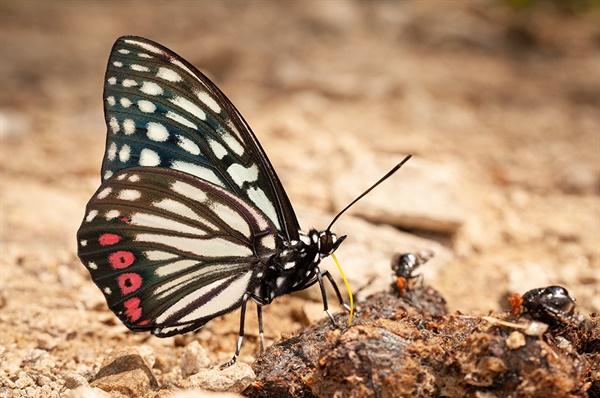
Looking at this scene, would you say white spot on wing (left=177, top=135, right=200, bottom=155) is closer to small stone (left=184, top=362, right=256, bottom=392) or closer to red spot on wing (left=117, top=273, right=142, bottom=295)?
red spot on wing (left=117, top=273, right=142, bottom=295)

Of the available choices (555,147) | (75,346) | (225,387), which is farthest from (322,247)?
(555,147)

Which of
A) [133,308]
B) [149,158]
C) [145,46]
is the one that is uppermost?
[145,46]

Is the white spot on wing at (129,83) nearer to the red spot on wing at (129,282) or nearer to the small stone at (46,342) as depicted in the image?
the red spot on wing at (129,282)

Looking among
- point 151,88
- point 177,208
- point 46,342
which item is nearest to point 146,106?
point 151,88

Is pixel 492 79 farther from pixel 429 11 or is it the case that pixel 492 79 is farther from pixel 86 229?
pixel 86 229

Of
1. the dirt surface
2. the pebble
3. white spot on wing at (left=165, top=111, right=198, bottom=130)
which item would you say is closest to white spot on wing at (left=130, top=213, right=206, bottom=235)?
white spot on wing at (left=165, top=111, right=198, bottom=130)

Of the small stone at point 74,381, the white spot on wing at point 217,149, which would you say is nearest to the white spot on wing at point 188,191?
the white spot on wing at point 217,149

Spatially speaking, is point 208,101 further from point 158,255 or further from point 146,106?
point 158,255
